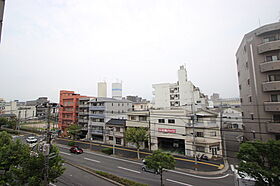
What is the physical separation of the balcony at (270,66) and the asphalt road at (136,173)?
15958 millimetres

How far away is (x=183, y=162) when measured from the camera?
22.3m

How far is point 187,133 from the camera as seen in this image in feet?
82.0

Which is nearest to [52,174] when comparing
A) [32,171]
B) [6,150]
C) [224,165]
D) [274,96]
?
[32,171]

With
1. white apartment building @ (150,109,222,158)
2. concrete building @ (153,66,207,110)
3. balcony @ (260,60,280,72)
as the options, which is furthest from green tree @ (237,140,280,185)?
concrete building @ (153,66,207,110)

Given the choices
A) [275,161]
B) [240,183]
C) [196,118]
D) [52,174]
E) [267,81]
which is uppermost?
[267,81]

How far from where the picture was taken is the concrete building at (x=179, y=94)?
40.3 m

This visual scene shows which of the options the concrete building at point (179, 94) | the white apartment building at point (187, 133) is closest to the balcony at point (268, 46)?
the white apartment building at point (187, 133)

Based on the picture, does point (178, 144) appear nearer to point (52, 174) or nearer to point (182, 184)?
point (182, 184)

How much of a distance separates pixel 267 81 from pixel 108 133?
106ft

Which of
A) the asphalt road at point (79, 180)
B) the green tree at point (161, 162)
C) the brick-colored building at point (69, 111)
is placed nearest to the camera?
the green tree at point (161, 162)

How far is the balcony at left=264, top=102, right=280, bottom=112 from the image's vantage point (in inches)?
730

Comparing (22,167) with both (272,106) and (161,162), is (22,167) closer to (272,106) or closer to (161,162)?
(161,162)

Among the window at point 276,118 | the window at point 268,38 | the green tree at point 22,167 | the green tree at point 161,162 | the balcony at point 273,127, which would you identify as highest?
the window at point 268,38

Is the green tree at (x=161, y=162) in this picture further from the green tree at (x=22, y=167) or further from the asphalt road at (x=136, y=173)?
the green tree at (x=22, y=167)
